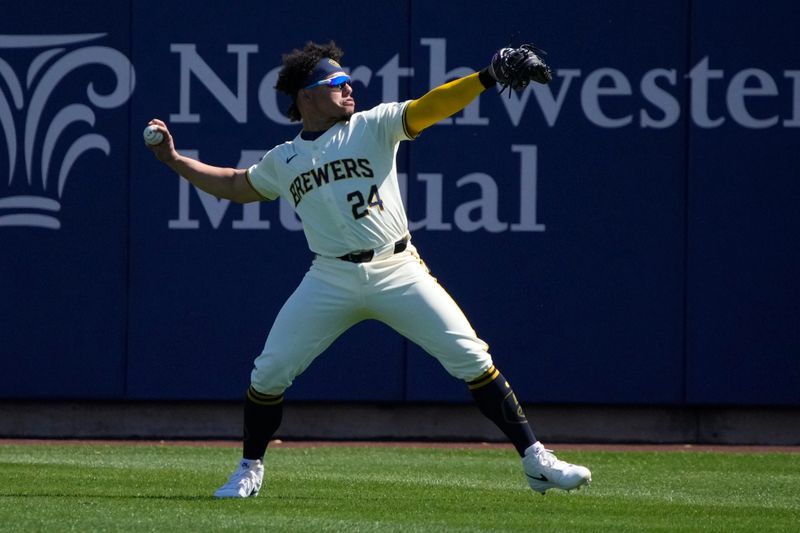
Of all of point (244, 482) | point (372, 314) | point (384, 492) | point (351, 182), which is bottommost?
point (384, 492)

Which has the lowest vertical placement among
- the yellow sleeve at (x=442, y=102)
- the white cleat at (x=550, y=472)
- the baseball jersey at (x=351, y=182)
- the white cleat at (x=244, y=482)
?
the white cleat at (x=244, y=482)

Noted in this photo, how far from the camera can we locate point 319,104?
21.9ft

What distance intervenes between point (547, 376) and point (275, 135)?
99.7 inches

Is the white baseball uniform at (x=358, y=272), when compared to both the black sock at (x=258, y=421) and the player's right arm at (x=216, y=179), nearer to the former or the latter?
the black sock at (x=258, y=421)

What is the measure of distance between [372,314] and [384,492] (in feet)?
3.34

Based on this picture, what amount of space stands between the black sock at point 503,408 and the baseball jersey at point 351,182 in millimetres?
744

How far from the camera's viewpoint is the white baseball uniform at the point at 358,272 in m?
6.39

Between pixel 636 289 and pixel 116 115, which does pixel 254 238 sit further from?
pixel 636 289

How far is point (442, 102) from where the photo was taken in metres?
6.36

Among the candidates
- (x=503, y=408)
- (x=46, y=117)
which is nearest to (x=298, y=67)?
(x=503, y=408)

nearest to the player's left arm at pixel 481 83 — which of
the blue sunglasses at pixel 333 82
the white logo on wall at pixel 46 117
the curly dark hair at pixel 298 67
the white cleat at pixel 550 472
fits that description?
the blue sunglasses at pixel 333 82

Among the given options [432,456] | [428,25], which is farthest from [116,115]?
[432,456]

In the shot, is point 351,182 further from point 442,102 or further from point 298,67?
point 298,67

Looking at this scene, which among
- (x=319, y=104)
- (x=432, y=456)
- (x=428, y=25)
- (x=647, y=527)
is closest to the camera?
(x=647, y=527)
